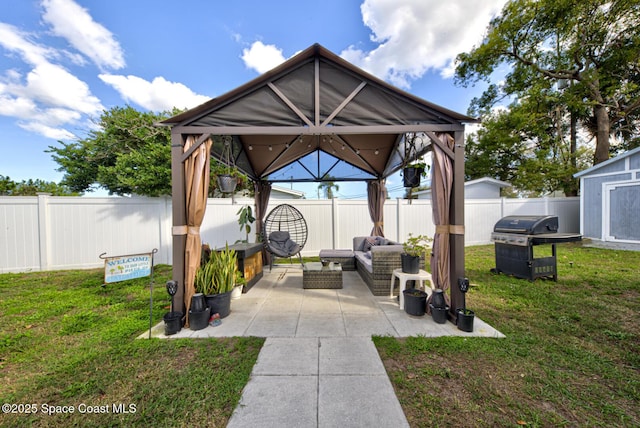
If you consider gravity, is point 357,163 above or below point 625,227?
above

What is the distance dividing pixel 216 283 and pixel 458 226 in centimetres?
309

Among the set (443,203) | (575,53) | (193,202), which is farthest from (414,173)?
(575,53)

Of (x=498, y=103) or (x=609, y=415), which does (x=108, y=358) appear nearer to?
(x=609, y=415)

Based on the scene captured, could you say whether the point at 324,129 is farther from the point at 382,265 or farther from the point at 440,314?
the point at 440,314

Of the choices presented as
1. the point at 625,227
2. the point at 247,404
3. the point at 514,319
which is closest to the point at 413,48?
the point at 514,319

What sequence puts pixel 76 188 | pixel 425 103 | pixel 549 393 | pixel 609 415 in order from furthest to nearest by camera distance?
Result: pixel 76 188, pixel 425 103, pixel 549 393, pixel 609 415

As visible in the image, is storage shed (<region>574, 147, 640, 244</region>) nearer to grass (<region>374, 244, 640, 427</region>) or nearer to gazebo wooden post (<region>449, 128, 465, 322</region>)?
grass (<region>374, 244, 640, 427</region>)

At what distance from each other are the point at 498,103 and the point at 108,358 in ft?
55.3

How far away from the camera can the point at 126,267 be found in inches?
109

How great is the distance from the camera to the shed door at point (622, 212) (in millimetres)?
6707

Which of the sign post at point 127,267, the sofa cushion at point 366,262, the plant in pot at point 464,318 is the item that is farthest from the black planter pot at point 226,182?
the plant in pot at point 464,318

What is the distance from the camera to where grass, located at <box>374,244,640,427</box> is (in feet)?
4.88

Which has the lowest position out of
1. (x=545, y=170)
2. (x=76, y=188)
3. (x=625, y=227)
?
(x=625, y=227)

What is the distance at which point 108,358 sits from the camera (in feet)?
6.82
